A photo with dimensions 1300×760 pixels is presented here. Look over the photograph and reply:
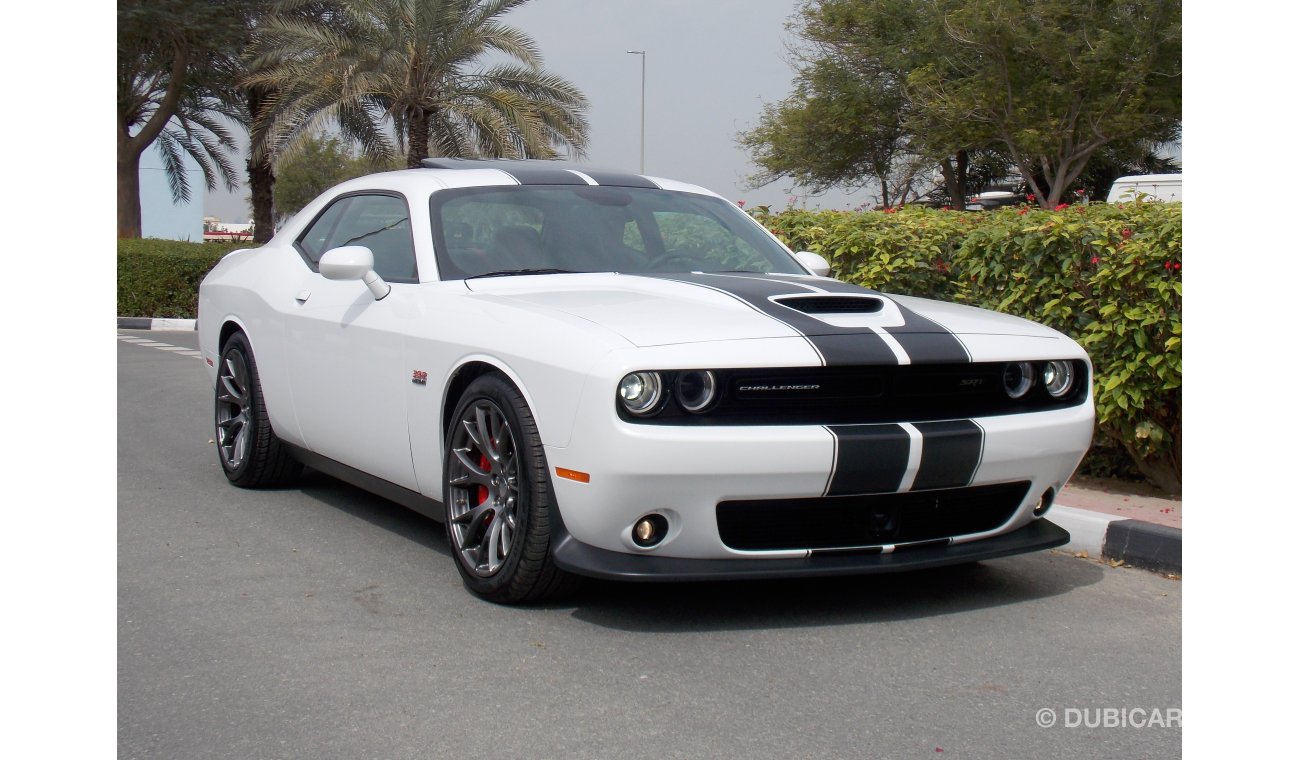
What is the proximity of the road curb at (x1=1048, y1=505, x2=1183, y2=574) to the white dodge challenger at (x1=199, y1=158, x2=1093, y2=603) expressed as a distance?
694 mm

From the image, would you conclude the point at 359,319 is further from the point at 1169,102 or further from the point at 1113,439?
the point at 1169,102

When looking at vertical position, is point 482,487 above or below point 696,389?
below

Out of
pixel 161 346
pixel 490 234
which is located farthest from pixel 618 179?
pixel 161 346

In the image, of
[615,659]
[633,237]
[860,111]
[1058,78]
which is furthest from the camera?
[860,111]

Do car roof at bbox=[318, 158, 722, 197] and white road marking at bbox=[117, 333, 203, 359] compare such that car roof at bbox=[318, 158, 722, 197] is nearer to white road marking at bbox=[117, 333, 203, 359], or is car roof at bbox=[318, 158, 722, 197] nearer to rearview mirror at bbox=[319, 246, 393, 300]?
rearview mirror at bbox=[319, 246, 393, 300]

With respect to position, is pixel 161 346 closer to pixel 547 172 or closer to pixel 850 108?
pixel 547 172

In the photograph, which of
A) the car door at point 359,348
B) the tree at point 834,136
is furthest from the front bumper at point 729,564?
the tree at point 834,136

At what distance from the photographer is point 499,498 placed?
4492 mm

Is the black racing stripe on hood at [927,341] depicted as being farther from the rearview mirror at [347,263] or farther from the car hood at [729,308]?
the rearview mirror at [347,263]

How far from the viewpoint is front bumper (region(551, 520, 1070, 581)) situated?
4.11m

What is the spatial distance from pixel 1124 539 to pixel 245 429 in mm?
3983

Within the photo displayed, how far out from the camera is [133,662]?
3932 millimetres

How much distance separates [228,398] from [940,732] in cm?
440

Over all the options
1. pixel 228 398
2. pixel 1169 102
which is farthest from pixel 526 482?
pixel 1169 102
